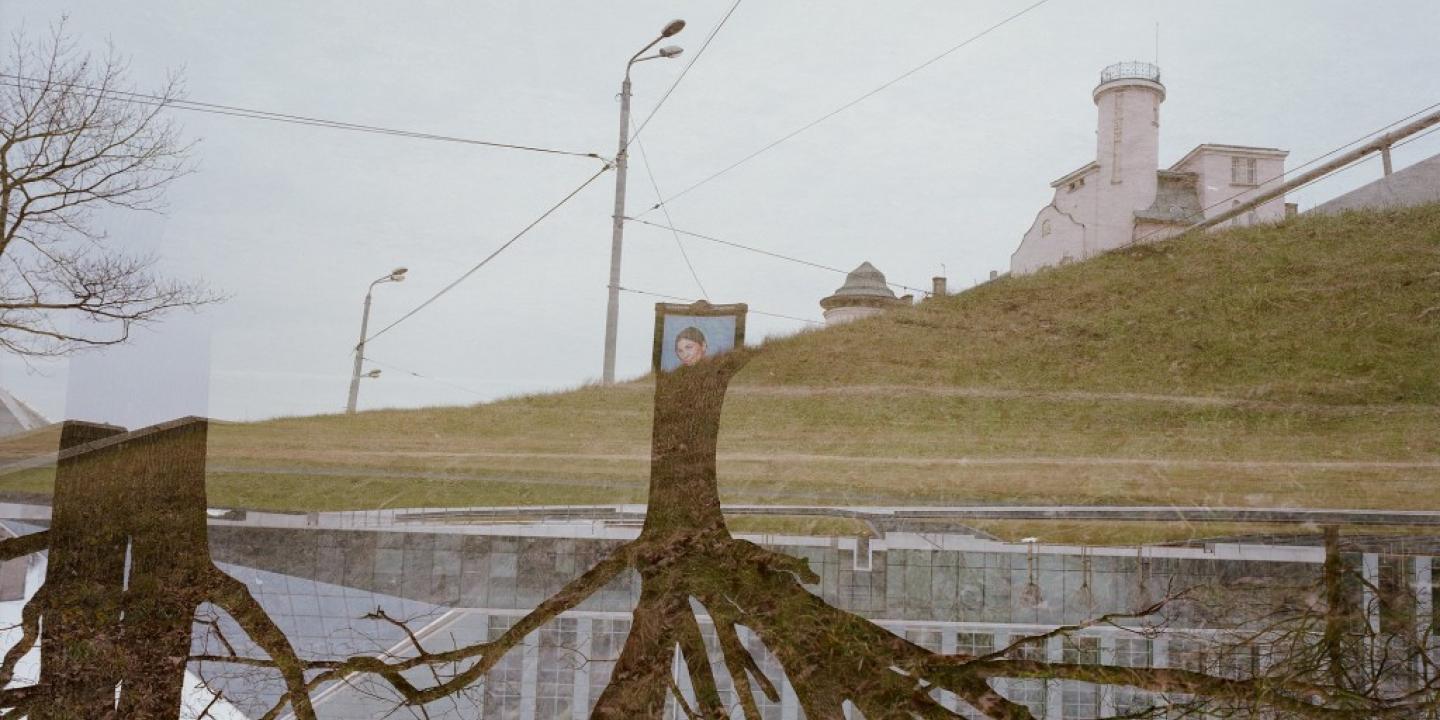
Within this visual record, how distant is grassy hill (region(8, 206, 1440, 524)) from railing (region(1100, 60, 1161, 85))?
13.7 inches

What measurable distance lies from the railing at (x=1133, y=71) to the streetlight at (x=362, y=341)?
135cm

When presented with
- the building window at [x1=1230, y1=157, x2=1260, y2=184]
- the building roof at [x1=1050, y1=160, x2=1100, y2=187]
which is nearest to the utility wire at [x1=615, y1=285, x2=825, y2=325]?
the building roof at [x1=1050, y1=160, x2=1100, y2=187]

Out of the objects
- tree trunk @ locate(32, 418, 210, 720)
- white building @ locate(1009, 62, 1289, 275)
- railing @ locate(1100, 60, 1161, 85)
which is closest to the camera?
tree trunk @ locate(32, 418, 210, 720)

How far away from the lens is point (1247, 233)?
6.50ft

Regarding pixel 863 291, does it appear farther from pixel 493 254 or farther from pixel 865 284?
pixel 493 254

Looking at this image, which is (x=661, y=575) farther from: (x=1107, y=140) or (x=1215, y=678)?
(x=1107, y=140)

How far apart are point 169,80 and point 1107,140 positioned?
1.71 m

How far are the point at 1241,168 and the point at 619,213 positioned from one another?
113 centimetres

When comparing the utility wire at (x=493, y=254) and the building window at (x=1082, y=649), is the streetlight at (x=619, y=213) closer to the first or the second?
the utility wire at (x=493, y=254)

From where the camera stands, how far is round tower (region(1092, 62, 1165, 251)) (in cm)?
198

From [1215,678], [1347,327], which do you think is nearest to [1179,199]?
[1347,327]

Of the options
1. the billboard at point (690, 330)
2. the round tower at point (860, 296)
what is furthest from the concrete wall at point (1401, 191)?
the billboard at point (690, 330)

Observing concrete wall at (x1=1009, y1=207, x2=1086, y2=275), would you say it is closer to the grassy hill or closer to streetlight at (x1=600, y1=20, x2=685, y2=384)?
the grassy hill

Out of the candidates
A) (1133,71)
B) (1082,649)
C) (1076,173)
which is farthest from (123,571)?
(1133,71)
